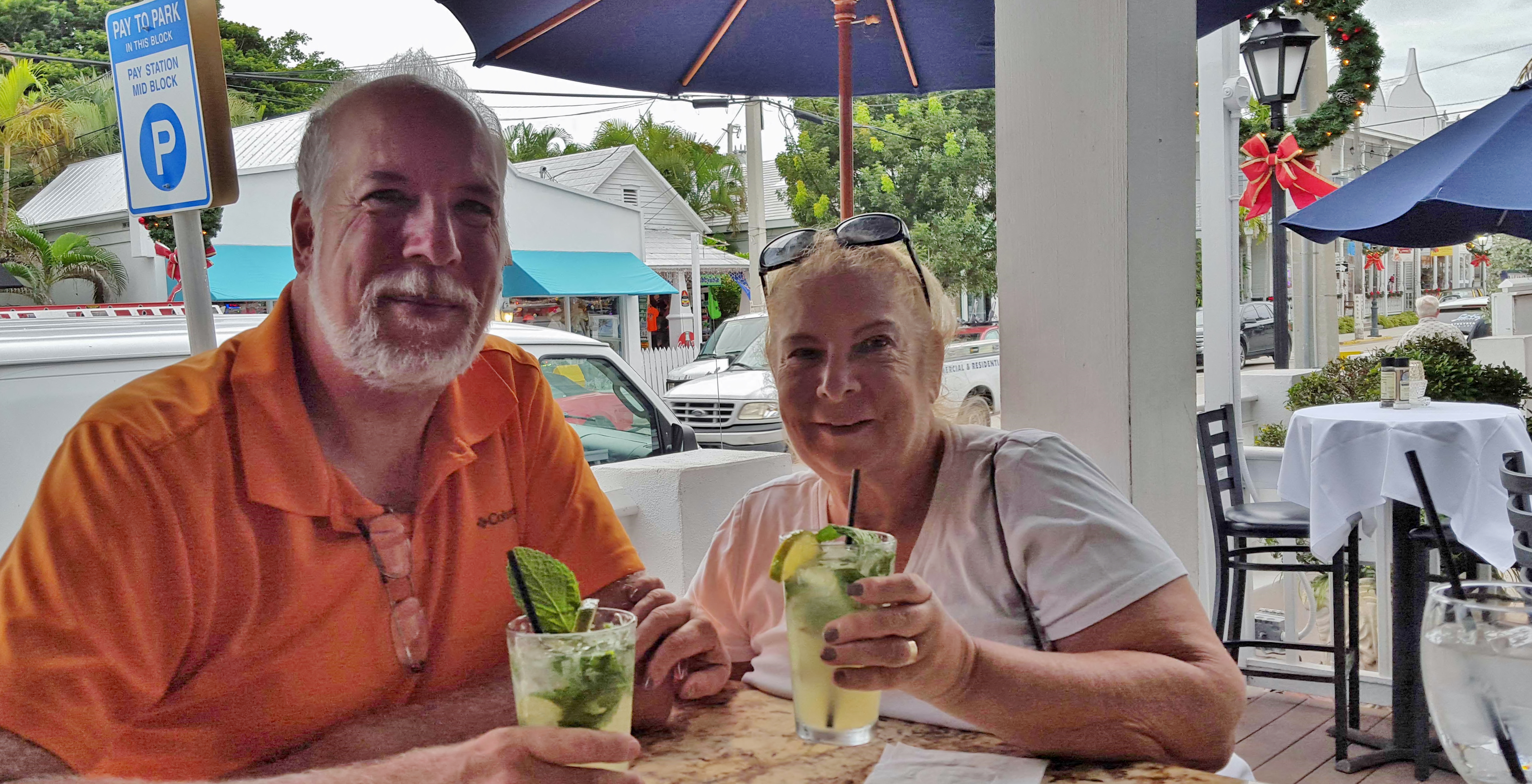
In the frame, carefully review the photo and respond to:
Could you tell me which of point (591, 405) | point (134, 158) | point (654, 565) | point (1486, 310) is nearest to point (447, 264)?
point (134, 158)

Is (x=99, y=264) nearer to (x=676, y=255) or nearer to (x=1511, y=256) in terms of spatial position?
(x=676, y=255)

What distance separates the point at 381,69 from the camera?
1.43m

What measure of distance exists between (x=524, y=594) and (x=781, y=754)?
38cm

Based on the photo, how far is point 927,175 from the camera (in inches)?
726

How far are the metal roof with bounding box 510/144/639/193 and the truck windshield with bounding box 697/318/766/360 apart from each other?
26.3ft

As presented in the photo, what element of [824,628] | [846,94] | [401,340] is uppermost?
[846,94]

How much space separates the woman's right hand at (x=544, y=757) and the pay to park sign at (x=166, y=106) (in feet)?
4.14

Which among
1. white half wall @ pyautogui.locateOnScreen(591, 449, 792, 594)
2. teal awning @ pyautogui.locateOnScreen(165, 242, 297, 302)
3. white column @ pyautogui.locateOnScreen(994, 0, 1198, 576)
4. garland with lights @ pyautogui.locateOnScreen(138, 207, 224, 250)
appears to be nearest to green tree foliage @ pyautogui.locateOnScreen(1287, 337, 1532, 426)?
white column @ pyautogui.locateOnScreen(994, 0, 1198, 576)

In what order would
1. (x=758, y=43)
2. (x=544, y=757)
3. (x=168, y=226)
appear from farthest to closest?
(x=168, y=226) < (x=758, y=43) < (x=544, y=757)

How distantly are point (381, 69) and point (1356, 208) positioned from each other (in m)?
4.20

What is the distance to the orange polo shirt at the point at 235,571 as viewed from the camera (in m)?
1.06

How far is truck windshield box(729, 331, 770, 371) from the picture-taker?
173 centimetres

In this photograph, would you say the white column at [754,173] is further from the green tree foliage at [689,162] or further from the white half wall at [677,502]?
the green tree foliage at [689,162]

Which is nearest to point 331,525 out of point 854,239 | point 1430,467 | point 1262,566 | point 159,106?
point 854,239
